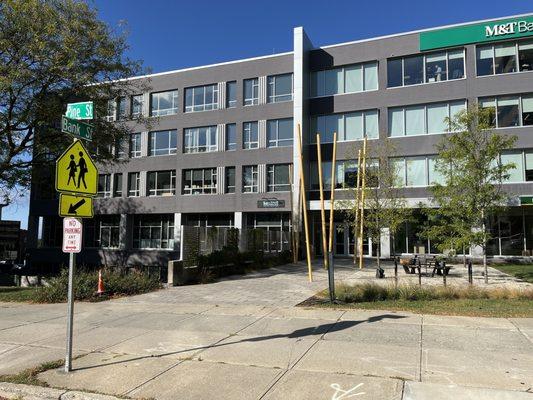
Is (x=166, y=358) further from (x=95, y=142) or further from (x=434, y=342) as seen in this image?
(x=95, y=142)

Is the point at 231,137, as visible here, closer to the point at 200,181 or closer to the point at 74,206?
the point at 200,181

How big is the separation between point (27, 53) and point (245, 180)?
23852 mm

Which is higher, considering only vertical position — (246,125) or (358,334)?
(246,125)

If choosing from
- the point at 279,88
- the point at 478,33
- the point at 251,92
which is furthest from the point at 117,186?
the point at 478,33

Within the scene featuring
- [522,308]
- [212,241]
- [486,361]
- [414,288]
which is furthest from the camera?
[212,241]

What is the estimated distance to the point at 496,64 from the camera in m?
32.4

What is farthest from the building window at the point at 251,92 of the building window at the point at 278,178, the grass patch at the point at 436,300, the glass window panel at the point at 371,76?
the grass patch at the point at 436,300

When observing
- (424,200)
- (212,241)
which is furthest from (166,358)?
(424,200)

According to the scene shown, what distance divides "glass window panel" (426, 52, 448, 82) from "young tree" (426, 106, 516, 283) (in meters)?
16.7

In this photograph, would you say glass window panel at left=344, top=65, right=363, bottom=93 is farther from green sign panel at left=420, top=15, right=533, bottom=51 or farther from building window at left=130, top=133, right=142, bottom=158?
building window at left=130, top=133, right=142, bottom=158

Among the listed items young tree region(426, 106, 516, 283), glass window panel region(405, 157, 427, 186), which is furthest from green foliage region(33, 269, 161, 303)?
glass window panel region(405, 157, 427, 186)

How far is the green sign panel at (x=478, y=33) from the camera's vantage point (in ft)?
104

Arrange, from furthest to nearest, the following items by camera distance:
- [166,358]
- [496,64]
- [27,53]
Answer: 1. [496,64]
2. [27,53]
3. [166,358]

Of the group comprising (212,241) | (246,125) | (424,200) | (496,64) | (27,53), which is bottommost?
(212,241)
